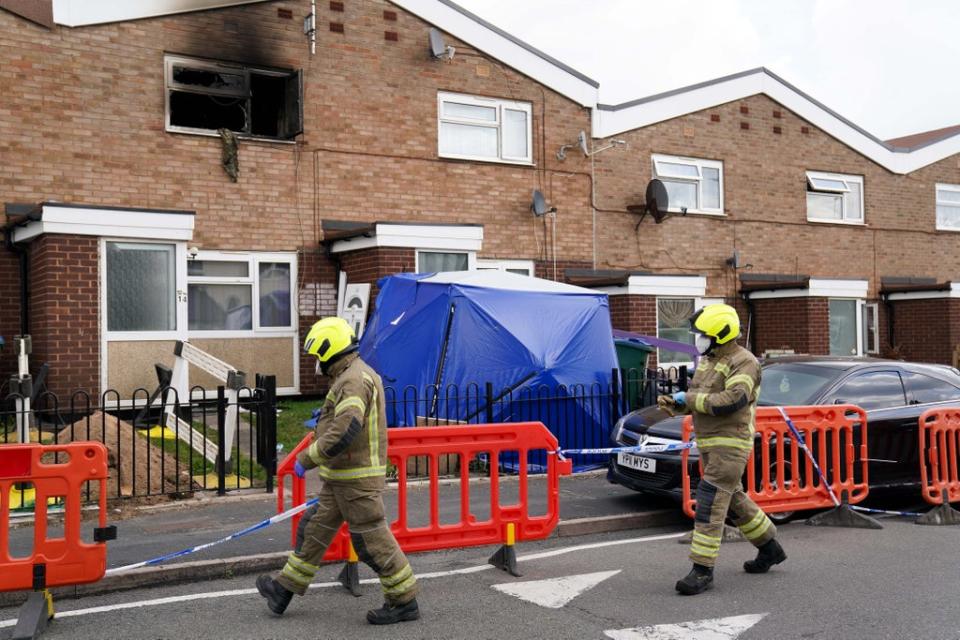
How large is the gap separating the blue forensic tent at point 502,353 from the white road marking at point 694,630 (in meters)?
5.26

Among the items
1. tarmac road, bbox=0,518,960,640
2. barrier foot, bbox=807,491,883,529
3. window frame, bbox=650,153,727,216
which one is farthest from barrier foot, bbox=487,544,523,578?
window frame, bbox=650,153,727,216

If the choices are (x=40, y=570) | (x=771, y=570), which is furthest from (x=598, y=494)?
(x=40, y=570)

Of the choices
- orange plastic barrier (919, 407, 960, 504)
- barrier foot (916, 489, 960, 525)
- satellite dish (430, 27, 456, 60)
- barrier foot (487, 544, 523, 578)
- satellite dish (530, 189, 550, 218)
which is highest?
satellite dish (430, 27, 456, 60)

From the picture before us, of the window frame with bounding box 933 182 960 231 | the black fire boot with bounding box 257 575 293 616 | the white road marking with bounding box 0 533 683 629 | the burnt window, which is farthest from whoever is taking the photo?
the window frame with bounding box 933 182 960 231

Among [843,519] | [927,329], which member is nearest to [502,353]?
[843,519]

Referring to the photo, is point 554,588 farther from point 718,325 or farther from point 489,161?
point 489,161

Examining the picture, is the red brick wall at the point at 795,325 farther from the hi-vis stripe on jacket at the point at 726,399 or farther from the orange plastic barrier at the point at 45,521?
the orange plastic barrier at the point at 45,521

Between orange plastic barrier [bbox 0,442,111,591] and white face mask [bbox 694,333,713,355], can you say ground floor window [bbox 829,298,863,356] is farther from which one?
orange plastic barrier [bbox 0,442,111,591]

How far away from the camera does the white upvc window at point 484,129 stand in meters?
16.1

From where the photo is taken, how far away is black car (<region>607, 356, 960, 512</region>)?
8.27 m

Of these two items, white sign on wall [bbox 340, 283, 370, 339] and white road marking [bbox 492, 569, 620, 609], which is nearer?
white road marking [bbox 492, 569, 620, 609]

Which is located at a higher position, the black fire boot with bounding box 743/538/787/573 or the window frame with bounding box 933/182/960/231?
the window frame with bounding box 933/182/960/231

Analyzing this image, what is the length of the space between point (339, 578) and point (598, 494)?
381 cm

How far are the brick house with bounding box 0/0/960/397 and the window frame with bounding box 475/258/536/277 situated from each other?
0.02 m
